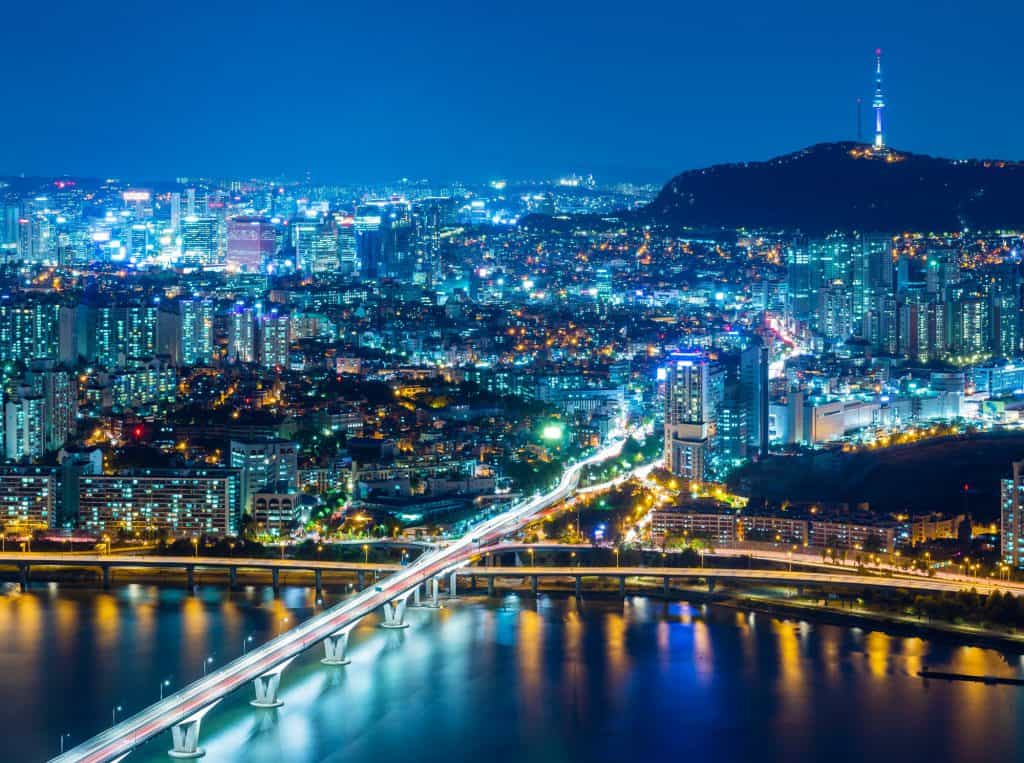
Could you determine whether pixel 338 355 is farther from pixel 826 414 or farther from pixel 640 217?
pixel 640 217

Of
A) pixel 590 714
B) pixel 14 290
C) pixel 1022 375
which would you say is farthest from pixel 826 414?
pixel 14 290

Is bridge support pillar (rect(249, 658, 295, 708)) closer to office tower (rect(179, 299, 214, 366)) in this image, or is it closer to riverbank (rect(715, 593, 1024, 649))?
riverbank (rect(715, 593, 1024, 649))

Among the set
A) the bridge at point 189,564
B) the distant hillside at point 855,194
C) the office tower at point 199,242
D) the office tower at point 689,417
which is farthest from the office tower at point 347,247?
the bridge at point 189,564

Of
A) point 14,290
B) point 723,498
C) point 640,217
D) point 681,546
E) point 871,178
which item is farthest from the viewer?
point 640,217

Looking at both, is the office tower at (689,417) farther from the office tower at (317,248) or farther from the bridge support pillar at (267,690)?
the office tower at (317,248)

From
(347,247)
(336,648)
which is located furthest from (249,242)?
(336,648)

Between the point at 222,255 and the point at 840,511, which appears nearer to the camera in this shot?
the point at 840,511
